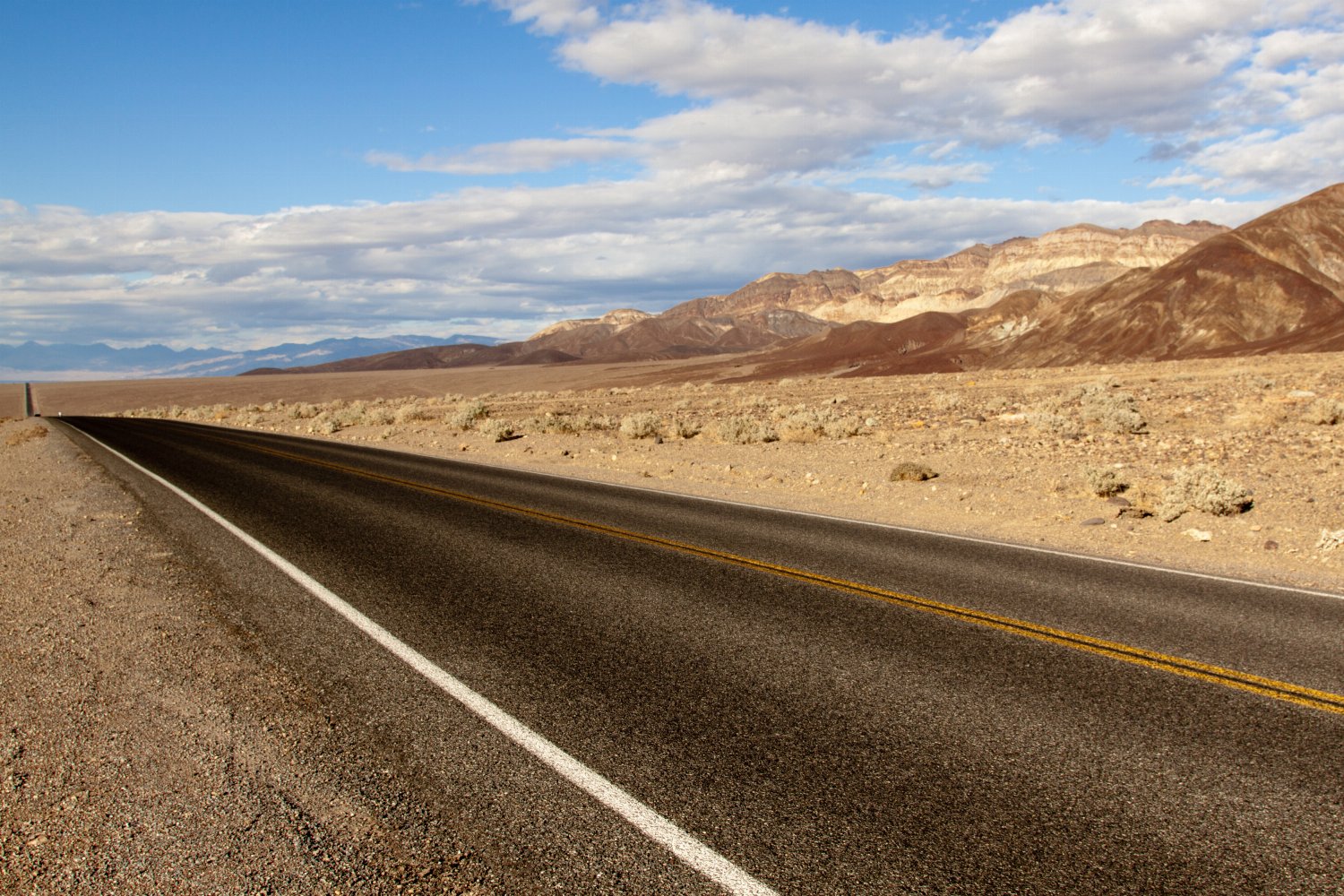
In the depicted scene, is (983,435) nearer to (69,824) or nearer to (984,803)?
(984,803)

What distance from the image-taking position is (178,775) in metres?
4.34

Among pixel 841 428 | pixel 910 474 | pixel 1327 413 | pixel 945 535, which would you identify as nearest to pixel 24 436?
pixel 841 428

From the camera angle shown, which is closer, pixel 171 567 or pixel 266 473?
pixel 171 567

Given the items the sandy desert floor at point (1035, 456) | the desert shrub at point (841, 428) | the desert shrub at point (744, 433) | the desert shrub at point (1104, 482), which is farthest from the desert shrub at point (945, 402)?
the desert shrub at point (1104, 482)

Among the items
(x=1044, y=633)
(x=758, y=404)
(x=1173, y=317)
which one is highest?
(x=1173, y=317)

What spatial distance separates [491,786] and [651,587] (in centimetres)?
386

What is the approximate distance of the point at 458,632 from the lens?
659cm

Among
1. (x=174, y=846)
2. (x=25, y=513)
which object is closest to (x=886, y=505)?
(x=174, y=846)

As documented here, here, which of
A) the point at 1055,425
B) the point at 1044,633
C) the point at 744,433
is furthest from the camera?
the point at 744,433

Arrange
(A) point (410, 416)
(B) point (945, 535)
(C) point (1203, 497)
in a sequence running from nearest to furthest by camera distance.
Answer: (B) point (945, 535) < (C) point (1203, 497) < (A) point (410, 416)

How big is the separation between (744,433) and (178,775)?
20.1 metres

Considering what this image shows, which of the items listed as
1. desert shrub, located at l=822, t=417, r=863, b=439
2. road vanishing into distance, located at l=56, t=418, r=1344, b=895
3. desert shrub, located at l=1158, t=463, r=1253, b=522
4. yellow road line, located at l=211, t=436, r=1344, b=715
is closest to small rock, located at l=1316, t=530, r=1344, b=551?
desert shrub, located at l=1158, t=463, r=1253, b=522

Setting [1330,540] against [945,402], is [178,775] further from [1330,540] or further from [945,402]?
[945,402]

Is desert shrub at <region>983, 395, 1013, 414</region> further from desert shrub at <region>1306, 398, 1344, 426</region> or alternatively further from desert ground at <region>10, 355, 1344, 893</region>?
desert shrub at <region>1306, 398, 1344, 426</region>
